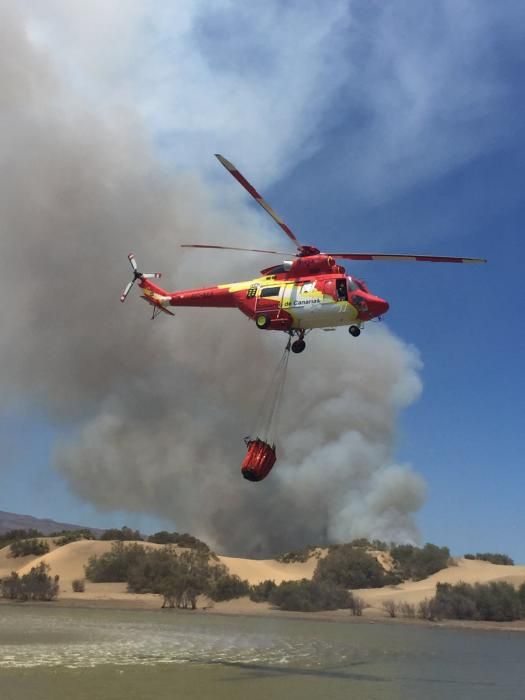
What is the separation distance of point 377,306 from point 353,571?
219 ft

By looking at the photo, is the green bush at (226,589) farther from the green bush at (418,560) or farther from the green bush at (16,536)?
the green bush at (16,536)

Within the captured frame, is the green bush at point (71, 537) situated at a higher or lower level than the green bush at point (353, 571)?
higher

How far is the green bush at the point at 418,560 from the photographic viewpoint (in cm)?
9125

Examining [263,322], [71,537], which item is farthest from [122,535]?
[263,322]

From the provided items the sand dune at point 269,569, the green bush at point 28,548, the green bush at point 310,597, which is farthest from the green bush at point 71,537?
the green bush at point 310,597

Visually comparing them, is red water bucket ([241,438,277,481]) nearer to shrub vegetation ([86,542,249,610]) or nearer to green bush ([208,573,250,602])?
shrub vegetation ([86,542,249,610])

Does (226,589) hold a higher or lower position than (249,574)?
lower

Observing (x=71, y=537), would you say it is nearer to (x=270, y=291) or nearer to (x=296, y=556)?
(x=296, y=556)

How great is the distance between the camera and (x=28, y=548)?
102062 millimetres

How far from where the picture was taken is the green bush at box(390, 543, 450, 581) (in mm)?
91250

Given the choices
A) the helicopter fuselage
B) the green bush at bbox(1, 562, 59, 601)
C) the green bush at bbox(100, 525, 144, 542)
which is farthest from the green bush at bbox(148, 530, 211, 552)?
the helicopter fuselage

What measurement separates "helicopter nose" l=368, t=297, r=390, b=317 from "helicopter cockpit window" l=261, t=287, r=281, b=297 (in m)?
4.07

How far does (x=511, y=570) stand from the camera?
86125 millimetres

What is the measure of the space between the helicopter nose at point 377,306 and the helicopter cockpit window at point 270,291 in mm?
4066
